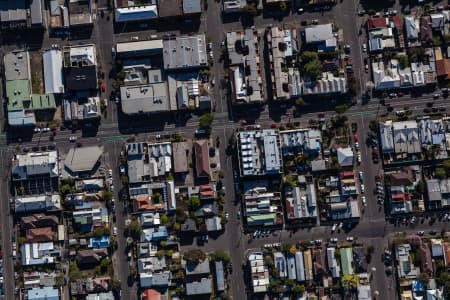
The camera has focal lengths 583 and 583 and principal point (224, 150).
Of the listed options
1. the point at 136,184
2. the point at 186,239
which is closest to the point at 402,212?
the point at 186,239

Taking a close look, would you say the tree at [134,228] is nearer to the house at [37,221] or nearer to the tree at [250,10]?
the house at [37,221]

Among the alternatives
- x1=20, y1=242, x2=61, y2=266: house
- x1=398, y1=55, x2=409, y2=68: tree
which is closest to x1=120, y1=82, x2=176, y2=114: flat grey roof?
x1=20, y1=242, x2=61, y2=266: house

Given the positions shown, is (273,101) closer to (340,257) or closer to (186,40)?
(186,40)

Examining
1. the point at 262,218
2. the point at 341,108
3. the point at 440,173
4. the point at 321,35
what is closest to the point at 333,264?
the point at 262,218

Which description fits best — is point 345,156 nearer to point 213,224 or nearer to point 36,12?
point 213,224

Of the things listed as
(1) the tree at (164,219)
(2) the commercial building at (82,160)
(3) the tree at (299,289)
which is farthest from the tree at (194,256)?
(2) the commercial building at (82,160)

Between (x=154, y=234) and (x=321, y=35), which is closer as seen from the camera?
(x=154, y=234)

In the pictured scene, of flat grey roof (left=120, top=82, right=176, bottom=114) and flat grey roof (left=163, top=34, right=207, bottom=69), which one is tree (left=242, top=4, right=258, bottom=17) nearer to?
flat grey roof (left=163, top=34, right=207, bottom=69)

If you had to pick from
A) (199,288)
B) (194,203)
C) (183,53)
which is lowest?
(199,288)
